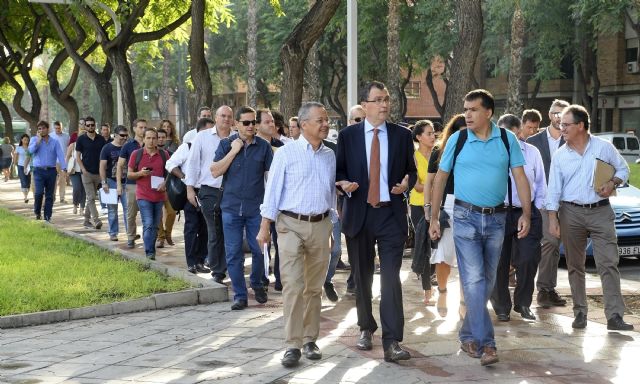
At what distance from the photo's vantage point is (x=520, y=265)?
9.67 meters

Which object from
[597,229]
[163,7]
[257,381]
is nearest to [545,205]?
[597,229]

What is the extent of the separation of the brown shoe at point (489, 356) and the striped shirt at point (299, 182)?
151cm

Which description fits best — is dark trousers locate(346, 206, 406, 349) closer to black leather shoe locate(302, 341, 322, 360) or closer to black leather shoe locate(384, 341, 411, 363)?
black leather shoe locate(384, 341, 411, 363)

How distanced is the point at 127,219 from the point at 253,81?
1355 inches

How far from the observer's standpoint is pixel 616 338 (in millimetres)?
8359

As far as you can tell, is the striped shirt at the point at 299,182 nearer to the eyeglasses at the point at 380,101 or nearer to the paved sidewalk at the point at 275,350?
the eyeglasses at the point at 380,101

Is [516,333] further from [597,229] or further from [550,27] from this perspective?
[550,27]

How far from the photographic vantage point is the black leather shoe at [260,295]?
10297mm

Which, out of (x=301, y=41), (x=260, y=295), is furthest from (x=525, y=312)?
(x=301, y=41)

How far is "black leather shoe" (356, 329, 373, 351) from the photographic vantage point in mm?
7855

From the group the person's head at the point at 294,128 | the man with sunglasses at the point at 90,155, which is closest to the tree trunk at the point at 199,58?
the man with sunglasses at the point at 90,155

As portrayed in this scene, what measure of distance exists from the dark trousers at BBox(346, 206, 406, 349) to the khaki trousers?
231 millimetres

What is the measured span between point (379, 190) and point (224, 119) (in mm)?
4233

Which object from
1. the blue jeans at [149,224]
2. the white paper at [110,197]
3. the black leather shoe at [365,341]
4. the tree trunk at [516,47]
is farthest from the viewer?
the tree trunk at [516,47]
